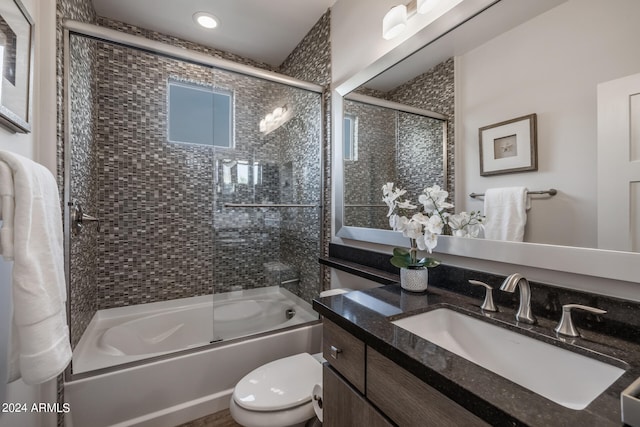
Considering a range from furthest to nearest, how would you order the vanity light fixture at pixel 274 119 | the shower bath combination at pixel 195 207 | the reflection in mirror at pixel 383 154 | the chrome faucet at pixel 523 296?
the vanity light fixture at pixel 274 119
the shower bath combination at pixel 195 207
the reflection in mirror at pixel 383 154
the chrome faucet at pixel 523 296

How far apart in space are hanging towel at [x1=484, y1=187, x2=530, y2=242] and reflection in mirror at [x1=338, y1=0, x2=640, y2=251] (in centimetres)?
2

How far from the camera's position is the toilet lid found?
1.14 meters

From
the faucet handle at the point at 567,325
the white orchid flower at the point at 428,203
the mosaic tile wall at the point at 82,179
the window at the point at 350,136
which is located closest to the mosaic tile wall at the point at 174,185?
the mosaic tile wall at the point at 82,179

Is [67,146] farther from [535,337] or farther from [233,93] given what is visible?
[535,337]

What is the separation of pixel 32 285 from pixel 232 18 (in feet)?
7.08

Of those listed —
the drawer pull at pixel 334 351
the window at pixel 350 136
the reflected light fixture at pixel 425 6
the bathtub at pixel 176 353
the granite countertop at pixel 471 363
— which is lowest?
the bathtub at pixel 176 353

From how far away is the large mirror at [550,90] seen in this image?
0.76 metres

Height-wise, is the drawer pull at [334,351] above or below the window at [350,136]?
below

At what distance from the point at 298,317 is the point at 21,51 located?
6.57ft

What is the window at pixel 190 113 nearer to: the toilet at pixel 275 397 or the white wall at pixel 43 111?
the white wall at pixel 43 111

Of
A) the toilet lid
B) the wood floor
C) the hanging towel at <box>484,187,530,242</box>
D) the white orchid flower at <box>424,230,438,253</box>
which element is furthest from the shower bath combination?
the hanging towel at <box>484,187,530,242</box>

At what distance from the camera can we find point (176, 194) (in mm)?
2352

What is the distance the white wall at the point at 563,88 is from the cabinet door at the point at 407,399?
0.65 m

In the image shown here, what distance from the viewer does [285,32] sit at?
225 cm
